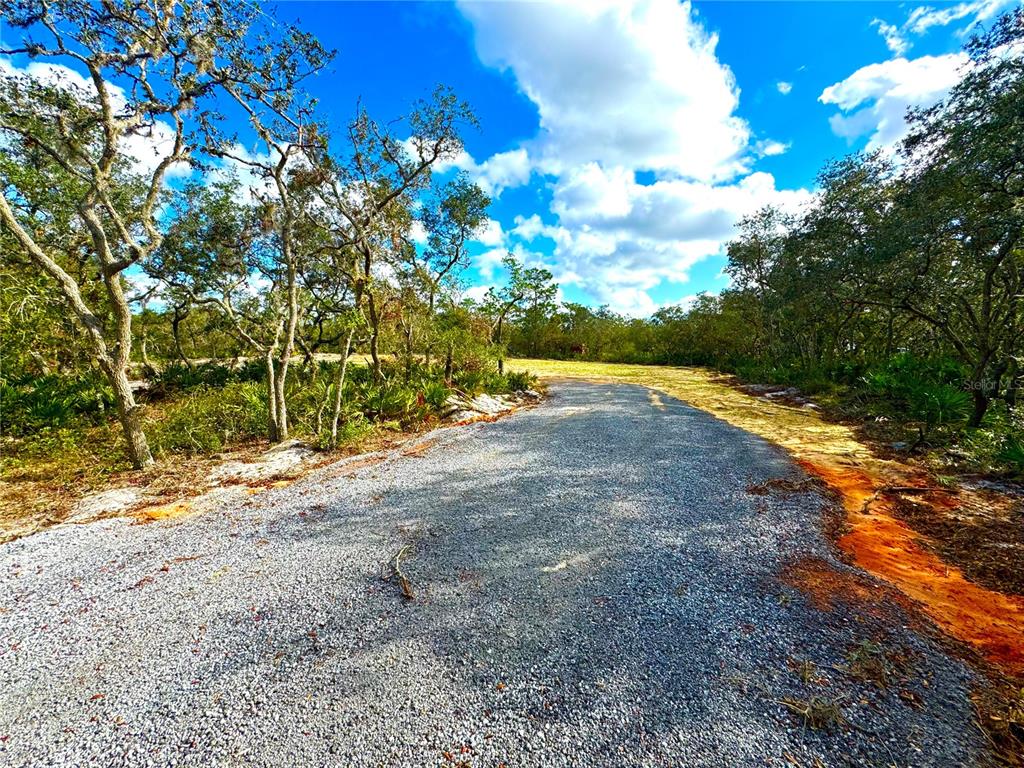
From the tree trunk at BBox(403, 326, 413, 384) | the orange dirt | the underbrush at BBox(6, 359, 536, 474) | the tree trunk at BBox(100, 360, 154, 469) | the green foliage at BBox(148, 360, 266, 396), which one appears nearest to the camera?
the orange dirt

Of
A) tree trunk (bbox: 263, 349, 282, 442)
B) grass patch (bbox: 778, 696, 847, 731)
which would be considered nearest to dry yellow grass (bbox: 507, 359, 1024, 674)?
grass patch (bbox: 778, 696, 847, 731)

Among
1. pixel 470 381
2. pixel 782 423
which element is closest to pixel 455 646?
pixel 782 423

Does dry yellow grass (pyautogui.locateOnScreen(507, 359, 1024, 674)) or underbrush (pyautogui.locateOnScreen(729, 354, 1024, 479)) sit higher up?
underbrush (pyautogui.locateOnScreen(729, 354, 1024, 479))

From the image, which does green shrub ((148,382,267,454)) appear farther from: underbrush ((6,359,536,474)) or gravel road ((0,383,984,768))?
gravel road ((0,383,984,768))

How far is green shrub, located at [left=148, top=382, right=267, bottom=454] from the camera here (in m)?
6.16

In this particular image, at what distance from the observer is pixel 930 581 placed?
2.92 meters

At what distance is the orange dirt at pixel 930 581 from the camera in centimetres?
232

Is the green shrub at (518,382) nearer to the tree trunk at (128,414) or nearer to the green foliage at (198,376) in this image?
the green foliage at (198,376)

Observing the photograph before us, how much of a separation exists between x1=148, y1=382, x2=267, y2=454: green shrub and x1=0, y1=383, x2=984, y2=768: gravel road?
2546mm

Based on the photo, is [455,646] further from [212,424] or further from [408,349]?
[408,349]

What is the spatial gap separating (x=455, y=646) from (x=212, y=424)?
7182mm

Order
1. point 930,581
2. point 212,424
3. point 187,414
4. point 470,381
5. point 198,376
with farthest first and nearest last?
point 470,381 < point 198,376 < point 187,414 < point 212,424 < point 930,581

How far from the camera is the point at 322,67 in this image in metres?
5.98

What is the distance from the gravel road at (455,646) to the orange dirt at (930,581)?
1.01 ft
